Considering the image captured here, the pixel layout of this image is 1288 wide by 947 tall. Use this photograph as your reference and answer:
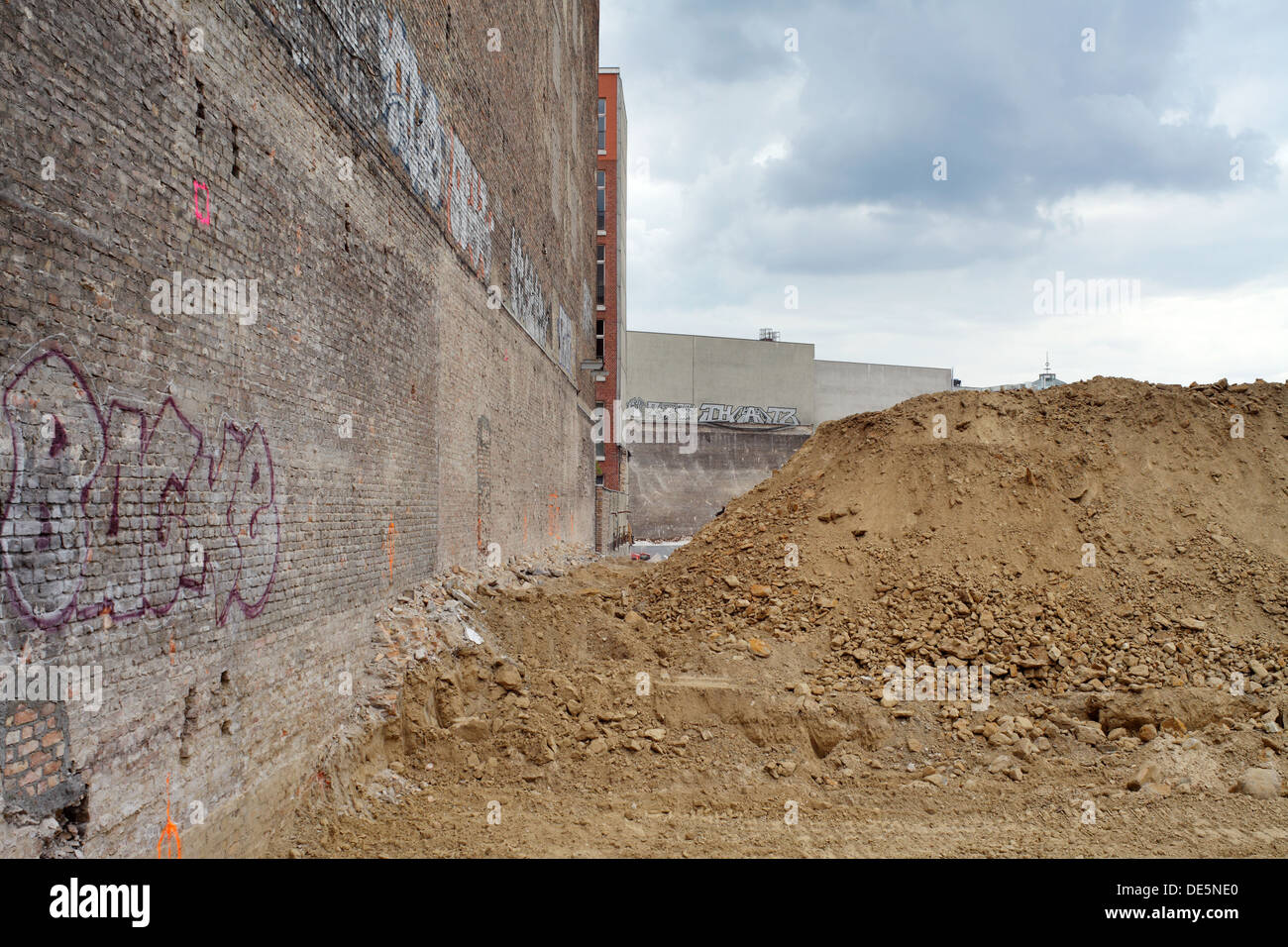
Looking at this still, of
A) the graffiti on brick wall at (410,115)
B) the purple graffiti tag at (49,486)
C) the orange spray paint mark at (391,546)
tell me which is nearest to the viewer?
the purple graffiti tag at (49,486)

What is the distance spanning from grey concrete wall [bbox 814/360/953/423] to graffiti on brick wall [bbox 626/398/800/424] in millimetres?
3089

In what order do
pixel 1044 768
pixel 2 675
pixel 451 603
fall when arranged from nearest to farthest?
1. pixel 2 675
2. pixel 1044 768
3. pixel 451 603

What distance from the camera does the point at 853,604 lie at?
1065 centimetres

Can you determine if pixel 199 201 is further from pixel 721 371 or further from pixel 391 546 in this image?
pixel 721 371

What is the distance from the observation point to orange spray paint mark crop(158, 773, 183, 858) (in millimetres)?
4578

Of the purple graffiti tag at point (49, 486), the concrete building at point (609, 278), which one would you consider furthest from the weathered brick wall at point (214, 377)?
the concrete building at point (609, 278)

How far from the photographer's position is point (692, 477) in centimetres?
4200

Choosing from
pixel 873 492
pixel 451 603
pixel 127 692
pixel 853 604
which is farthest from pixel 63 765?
pixel 873 492

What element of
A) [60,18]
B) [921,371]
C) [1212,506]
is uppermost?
[921,371]

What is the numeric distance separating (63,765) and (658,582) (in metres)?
9.40

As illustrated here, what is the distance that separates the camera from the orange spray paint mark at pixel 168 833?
4.58m

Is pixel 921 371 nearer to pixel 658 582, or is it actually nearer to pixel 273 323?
pixel 658 582

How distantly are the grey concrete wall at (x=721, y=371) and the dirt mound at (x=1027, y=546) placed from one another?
29305 millimetres

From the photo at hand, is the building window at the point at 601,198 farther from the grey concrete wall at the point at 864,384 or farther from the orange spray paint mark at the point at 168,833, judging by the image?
the orange spray paint mark at the point at 168,833
